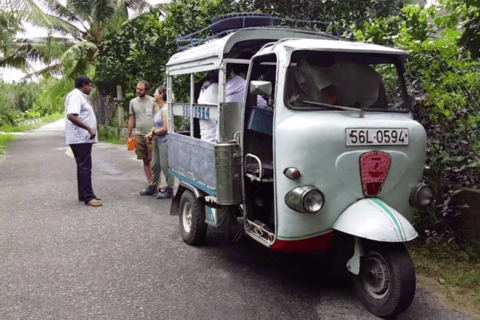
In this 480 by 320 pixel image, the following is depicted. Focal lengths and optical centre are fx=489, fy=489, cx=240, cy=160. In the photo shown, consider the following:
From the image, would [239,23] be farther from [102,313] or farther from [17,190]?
[17,190]

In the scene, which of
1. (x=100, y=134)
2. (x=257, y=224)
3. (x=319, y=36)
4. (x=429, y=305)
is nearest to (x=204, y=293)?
(x=257, y=224)

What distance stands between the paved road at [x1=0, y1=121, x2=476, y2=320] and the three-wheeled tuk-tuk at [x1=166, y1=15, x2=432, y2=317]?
0.44 m

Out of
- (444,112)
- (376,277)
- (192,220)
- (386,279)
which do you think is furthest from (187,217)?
(444,112)

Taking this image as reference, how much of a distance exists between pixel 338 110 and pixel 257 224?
1.20 metres

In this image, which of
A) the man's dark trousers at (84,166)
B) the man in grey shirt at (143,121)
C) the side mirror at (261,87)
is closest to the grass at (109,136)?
the man in grey shirt at (143,121)

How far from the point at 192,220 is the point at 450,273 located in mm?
2597

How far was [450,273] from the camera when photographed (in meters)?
4.38

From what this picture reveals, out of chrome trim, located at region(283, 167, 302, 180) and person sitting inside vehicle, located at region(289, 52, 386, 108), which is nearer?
chrome trim, located at region(283, 167, 302, 180)

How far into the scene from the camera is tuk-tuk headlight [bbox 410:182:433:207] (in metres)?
3.91

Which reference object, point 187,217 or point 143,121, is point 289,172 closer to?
point 187,217

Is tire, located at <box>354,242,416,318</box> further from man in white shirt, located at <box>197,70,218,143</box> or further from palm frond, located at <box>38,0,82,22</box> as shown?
palm frond, located at <box>38,0,82,22</box>

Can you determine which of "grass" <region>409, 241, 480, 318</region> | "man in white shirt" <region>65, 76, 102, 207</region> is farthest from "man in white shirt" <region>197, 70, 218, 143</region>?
"man in white shirt" <region>65, 76, 102, 207</region>

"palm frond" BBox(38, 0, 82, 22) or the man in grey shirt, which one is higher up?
"palm frond" BBox(38, 0, 82, 22)

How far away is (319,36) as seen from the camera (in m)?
4.92
